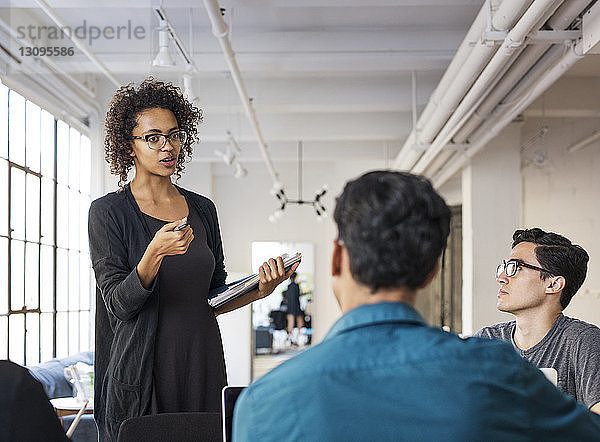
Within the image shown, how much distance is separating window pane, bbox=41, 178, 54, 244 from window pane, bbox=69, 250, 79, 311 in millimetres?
666

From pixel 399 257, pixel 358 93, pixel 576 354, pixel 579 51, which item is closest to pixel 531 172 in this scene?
pixel 358 93

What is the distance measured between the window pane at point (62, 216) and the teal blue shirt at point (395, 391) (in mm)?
6579

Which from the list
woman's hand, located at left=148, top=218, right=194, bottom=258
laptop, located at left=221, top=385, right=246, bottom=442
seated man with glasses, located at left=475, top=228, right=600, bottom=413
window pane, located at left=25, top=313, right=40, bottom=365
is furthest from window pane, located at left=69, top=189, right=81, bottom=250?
laptop, located at left=221, top=385, right=246, bottom=442

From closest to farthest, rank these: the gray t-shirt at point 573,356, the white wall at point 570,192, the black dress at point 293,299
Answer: the gray t-shirt at point 573,356 → the white wall at point 570,192 → the black dress at point 293,299

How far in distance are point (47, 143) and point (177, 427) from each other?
5466mm

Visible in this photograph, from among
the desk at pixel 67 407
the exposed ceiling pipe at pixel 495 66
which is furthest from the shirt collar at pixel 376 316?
the desk at pixel 67 407

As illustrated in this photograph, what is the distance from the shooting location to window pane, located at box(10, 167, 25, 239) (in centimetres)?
607

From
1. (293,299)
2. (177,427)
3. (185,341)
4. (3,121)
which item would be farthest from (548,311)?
(293,299)

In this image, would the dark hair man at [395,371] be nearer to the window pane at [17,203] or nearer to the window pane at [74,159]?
the window pane at [17,203]

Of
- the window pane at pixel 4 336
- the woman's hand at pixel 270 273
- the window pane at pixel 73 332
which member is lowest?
the window pane at pixel 73 332

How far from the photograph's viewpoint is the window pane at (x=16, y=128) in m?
6.06

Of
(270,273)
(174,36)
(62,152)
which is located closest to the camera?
(270,273)

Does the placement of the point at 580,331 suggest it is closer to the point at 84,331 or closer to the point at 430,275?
the point at 430,275

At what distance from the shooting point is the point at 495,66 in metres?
4.75
